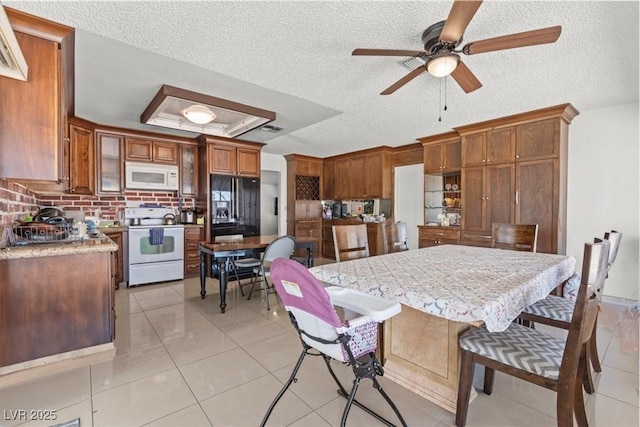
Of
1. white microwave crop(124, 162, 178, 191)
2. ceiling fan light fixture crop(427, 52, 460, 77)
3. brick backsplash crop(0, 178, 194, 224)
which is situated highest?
ceiling fan light fixture crop(427, 52, 460, 77)

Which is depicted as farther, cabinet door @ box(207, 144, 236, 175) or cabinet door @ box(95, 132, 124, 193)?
cabinet door @ box(207, 144, 236, 175)

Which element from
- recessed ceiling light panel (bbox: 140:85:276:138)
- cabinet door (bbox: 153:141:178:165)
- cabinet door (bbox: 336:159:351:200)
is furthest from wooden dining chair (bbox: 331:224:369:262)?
cabinet door (bbox: 336:159:351:200)

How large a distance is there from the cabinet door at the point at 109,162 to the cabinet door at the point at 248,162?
5.76ft

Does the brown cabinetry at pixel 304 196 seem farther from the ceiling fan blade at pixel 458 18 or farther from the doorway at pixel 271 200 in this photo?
the ceiling fan blade at pixel 458 18

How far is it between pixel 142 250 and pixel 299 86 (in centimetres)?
321

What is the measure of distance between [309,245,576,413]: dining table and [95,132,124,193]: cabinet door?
4053 millimetres

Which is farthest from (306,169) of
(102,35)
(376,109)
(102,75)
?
(102,35)

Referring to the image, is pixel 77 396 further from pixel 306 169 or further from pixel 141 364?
pixel 306 169

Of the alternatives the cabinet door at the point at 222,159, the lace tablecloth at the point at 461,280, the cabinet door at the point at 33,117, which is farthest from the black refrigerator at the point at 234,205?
the lace tablecloth at the point at 461,280

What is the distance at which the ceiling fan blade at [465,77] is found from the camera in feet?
6.75

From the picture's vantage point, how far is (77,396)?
178 centimetres

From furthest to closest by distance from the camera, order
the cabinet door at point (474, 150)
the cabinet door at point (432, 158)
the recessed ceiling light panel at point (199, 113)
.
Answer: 1. the cabinet door at point (432, 158)
2. the cabinet door at point (474, 150)
3. the recessed ceiling light panel at point (199, 113)

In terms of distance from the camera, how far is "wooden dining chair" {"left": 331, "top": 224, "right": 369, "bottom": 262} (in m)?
2.42

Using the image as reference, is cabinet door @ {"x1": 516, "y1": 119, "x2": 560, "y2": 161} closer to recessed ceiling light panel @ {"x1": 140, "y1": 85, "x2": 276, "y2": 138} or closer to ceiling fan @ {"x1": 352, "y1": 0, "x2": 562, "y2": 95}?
ceiling fan @ {"x1": 352, "y1": 0, "x2": 562, "y2": 95}
